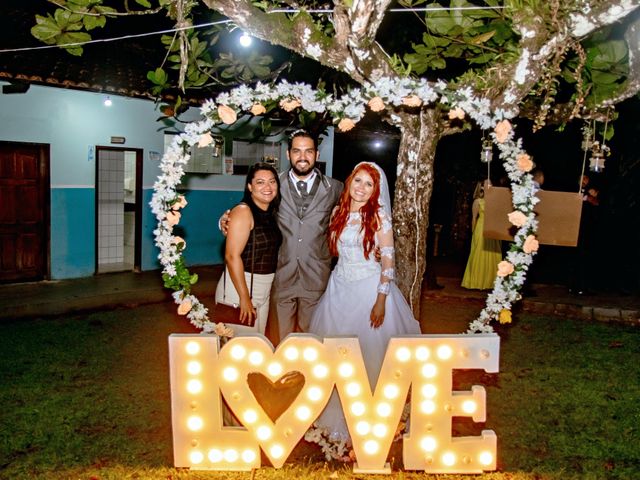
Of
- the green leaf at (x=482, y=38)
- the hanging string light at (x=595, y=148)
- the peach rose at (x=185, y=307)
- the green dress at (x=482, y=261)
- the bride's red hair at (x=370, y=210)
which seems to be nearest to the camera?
the peach rose at (x=185, y=307)

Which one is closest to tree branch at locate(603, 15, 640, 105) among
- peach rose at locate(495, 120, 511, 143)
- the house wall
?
peach rose at locate(495, 120, 511, 143)

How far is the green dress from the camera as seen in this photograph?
34.1 feet

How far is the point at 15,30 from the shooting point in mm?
10320

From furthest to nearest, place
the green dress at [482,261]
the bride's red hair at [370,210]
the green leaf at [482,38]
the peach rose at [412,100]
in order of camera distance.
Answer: the green dress at [482,261], the green leaf at [482,38], the bride's red hair at [370,210], the peach rose at [412,100]

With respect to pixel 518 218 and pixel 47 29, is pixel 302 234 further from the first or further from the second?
pixel 47 29

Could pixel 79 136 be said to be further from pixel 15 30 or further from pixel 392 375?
pixel 392 375

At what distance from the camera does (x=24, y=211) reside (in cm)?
991

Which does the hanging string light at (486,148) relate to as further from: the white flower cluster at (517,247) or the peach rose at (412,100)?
the peach rose at (412,100)

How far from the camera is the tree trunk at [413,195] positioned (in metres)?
4.86

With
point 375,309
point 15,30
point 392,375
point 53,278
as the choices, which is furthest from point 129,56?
point 392,375

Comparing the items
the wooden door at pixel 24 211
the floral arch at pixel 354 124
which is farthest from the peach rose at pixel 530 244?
the wooden door at pixel 24 211

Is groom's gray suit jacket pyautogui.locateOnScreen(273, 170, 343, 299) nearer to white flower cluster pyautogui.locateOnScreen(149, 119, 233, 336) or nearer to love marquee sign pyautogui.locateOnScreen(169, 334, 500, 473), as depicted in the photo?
white flower cluster pyautogui.locateOnScreen(149, 119, 233, 336)

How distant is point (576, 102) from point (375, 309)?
7.78 ft

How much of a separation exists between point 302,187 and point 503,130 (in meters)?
1.78
